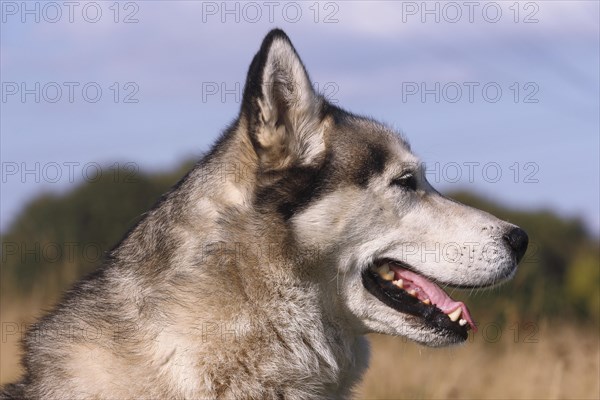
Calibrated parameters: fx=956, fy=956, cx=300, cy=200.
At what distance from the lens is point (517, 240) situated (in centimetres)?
493

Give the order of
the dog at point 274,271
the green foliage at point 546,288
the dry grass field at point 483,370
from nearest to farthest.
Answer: the dog at point 274,271, the dry grass field at point 483,370, the green foliage at point 546,288

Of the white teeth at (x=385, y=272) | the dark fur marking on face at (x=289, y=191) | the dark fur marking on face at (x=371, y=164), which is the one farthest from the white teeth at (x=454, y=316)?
the dark fur marking on face at (x=289, y=191)

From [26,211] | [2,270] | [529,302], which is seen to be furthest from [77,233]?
[529,302]

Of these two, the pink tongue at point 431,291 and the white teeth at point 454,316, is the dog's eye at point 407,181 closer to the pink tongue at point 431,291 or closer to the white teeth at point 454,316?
the pink tongue at point 431,291

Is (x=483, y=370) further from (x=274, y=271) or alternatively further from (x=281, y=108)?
(x=281, y=108)

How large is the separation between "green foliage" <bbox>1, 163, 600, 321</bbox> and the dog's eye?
5163 millimetres

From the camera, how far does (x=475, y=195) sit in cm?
2083

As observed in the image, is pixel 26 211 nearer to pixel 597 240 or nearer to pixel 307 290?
pixel 597 240

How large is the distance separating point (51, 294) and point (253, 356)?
7.57 meters

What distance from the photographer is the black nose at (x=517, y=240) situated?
4.91m

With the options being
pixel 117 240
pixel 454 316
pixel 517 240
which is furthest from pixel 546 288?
pixel 454 316

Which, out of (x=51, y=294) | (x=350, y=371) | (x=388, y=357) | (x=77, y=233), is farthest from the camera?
(x=77, y=233)

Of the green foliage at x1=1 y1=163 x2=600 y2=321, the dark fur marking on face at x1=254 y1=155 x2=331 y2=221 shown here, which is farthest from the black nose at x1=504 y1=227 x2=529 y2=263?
the green foliage at x1=1 y1=163 x2=600 y2=321

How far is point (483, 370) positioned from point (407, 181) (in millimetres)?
4369
